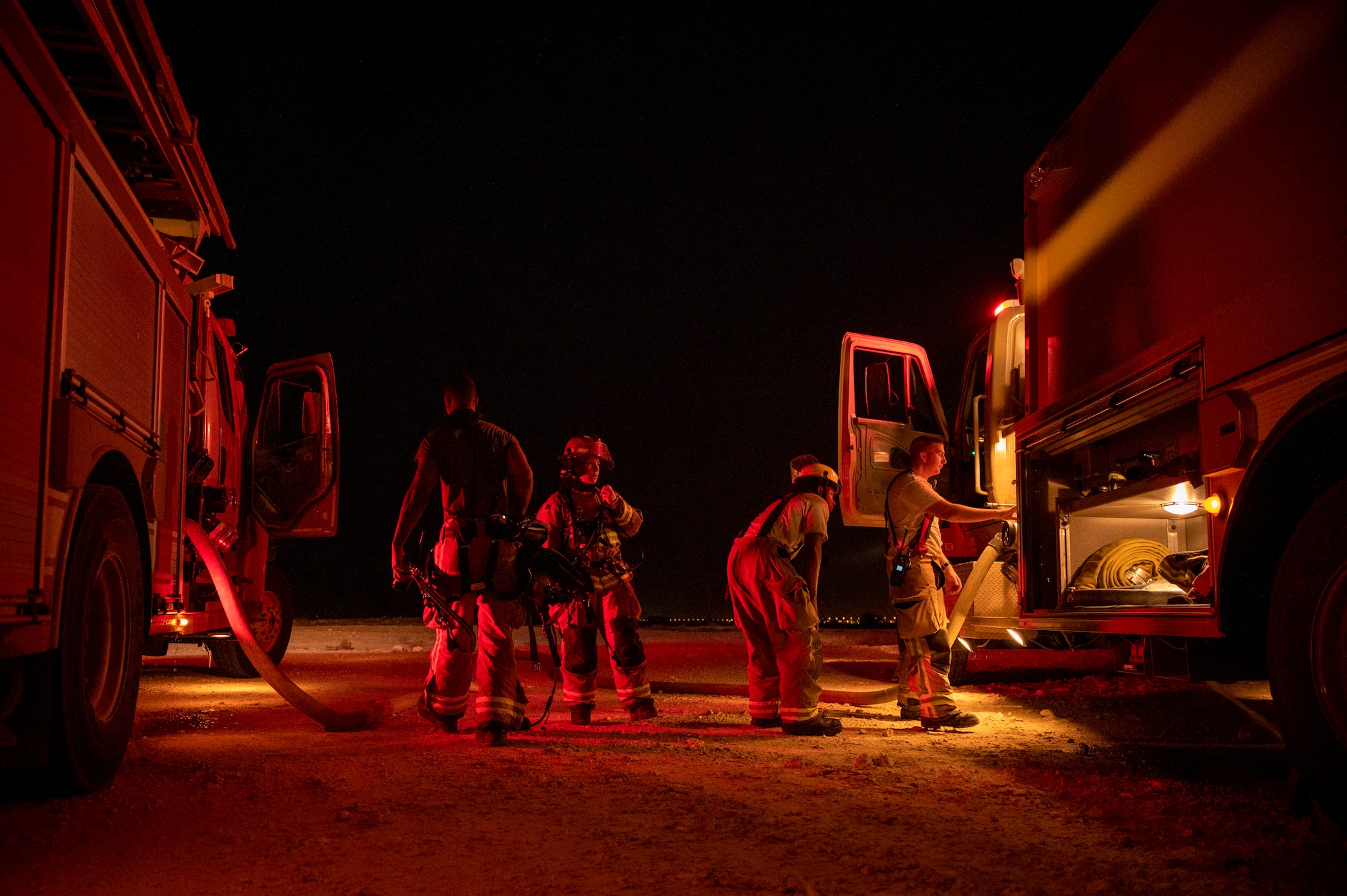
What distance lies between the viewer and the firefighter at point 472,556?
5086mm

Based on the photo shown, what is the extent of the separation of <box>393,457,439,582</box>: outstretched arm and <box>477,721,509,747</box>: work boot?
0.93m

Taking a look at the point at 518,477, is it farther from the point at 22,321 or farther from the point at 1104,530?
the point at 1104,530

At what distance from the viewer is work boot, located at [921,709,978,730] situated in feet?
18.7

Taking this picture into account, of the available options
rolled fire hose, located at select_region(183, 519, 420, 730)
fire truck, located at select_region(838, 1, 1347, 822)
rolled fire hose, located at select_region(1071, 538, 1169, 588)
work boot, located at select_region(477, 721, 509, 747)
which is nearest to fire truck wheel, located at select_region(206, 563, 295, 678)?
rolled fire hose, located at select_region(183, 519, 420, 730)

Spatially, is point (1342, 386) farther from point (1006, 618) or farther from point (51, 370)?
point (1006, 618)

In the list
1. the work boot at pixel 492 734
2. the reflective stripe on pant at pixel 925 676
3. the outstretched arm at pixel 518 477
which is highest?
the outstretched arm at pixel 518 477

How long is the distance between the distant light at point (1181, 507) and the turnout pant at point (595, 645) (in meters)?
2.82

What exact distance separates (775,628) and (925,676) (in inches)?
34.7

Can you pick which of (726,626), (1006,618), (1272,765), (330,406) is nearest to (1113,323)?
(1272,765)

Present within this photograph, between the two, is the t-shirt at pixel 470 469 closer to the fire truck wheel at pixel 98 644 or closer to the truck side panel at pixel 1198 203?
the fire truck wheel at pixel 98 644

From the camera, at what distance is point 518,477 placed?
541 centimetres

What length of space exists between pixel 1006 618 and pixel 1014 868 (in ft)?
14.2

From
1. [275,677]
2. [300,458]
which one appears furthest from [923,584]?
[300,458]

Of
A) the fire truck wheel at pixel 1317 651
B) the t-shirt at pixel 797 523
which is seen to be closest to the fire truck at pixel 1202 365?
the fire truck wheel at pixel 1317 651
